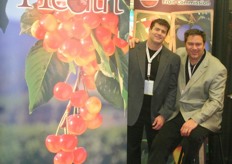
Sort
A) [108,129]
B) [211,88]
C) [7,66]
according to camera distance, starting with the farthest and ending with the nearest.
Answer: [211,88] → [108,129] → [7,66]

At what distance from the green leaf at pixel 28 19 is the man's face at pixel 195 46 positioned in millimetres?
1182

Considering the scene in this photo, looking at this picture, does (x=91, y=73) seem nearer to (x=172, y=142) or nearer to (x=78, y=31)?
(x=78, y=31)

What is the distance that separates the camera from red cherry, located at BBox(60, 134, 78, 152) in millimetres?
2328

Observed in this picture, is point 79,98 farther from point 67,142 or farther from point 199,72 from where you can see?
point 199,72

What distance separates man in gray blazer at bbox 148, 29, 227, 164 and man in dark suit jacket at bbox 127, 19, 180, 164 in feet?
0.26

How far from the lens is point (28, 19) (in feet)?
7.21

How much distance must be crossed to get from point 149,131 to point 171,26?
941mm

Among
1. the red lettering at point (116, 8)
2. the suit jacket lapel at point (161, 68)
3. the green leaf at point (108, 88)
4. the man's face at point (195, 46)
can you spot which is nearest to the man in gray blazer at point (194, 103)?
the man's face at point (195, 46)

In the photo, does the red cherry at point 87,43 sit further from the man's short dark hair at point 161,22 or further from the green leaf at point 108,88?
the man's short dark hair at point 161,22

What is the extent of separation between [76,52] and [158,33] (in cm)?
83

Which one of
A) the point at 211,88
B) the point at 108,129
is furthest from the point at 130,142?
the point at 211,88

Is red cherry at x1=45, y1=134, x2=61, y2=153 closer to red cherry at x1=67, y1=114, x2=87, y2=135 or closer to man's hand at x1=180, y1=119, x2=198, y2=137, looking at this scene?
red cherry at x1=67, y1=114, x2=87, y2=135

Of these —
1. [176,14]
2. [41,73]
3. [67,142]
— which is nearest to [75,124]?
[67,142]

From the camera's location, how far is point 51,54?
225 centimetres
